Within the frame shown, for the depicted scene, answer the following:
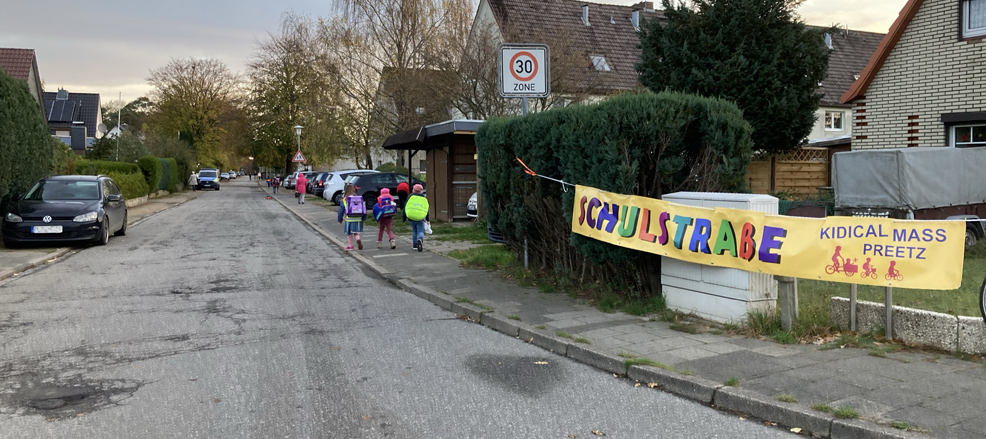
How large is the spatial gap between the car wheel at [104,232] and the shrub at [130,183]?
14.9m

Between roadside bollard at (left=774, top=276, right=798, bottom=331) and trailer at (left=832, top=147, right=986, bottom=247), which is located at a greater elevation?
trailer at (left=832, top=147, right=986, bottom=247)

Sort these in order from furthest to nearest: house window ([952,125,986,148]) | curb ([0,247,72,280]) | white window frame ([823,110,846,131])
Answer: white window frame ([823,110,846,131]) → house window ([952,125,986,148]) → curb ([0,247,72,280])

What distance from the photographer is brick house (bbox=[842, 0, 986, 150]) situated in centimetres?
1504

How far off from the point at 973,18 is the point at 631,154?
39.1 feet

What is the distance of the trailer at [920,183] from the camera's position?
12875 millimetres

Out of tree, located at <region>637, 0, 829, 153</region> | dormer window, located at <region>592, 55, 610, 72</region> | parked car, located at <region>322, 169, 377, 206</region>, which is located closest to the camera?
tree, located at <region>637, 0, 829, 153</region>

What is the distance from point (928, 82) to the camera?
51.9 feet

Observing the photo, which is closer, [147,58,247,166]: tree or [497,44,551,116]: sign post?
[497,44,551,116]: sign post

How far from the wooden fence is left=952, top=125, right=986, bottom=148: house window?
434 inches

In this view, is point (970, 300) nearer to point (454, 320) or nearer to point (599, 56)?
point (454, 320)

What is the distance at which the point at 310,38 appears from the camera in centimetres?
3778

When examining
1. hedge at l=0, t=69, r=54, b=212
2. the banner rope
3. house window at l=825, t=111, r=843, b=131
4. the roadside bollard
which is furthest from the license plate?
house window at l=825, t=111, r=843, b=131

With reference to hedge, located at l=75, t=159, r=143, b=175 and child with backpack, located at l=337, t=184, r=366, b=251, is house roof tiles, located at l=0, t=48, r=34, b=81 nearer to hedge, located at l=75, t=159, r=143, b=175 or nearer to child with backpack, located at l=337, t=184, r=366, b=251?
hedge, located at l=75, t=159, r=143, b=175

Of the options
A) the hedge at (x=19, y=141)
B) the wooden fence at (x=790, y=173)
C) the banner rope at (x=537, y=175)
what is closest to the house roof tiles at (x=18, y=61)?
the hedge at (x=19, y=141)
